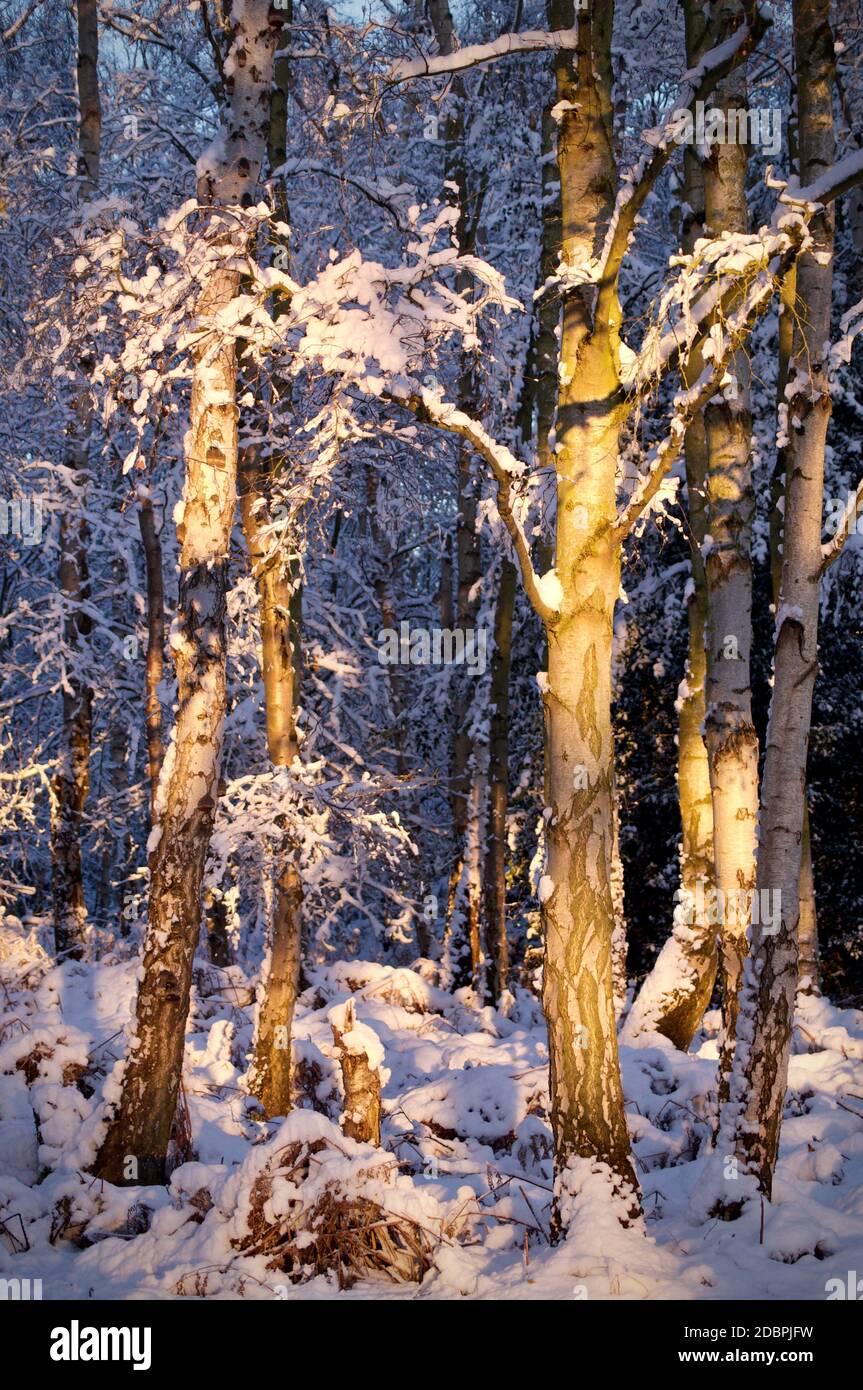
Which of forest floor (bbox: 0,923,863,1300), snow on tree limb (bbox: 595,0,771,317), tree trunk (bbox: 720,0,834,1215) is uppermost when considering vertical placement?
snow on tree limb (bbox: 595,0,771,317)

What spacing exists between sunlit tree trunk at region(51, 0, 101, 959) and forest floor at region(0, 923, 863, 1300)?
A: 183 inches

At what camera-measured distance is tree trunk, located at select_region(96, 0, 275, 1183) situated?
600 centimetres

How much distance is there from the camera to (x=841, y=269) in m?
14.5

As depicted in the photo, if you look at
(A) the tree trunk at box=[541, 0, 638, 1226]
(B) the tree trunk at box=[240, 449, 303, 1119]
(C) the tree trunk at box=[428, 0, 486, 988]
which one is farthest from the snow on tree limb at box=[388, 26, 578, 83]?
(C) the tree trunk at box=[428, 0, 486, 988]

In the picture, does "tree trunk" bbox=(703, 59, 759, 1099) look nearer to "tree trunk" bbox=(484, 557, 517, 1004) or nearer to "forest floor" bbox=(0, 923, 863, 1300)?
"forest floor" bbox=(0, 923, 863, 1300)

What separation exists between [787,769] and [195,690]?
3.16 m

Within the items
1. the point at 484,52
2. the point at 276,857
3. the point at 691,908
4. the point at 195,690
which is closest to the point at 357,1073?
the point at 195,690

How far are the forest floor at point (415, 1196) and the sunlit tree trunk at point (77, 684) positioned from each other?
15.3ft

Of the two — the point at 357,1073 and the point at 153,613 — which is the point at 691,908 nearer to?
the point at 357,1073

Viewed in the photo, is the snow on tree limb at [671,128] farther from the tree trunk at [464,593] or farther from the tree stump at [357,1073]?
the tree trunk at [464,593]

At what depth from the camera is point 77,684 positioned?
14.7 m
